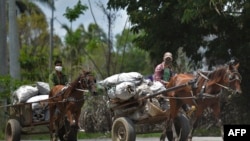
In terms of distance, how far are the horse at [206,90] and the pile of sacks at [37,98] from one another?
3.46 metres

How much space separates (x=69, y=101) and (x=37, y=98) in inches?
60.7

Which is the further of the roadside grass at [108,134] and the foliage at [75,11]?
the foliage at [75,11]

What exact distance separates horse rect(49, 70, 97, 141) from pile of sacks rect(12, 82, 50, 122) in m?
0.38

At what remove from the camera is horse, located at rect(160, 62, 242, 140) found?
12.2 metres

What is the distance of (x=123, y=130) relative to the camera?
12.6 metres

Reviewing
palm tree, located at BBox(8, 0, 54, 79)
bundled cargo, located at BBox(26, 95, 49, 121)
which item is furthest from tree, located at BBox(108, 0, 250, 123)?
bundled cargo, located at BBox(26, 95, 49, 121)

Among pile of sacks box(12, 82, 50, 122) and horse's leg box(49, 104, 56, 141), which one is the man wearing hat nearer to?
horse's leg box(49, 104, 56, 141)

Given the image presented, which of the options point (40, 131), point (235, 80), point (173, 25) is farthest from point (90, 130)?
point (235, 80)

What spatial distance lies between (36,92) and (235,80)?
224 inches

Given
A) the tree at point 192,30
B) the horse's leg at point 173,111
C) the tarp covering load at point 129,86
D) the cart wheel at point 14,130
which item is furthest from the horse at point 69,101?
the tree at point 192,30

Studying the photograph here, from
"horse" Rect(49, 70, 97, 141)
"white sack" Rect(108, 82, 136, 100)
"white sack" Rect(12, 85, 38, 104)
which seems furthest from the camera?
→ "white sack" Rect(12, 85, 38, 104)

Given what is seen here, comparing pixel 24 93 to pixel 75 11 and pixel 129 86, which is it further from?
pixel 75 11

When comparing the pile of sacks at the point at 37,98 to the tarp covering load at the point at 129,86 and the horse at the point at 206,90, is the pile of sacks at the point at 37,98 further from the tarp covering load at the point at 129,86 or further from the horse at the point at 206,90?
the horse at the point at 206,90

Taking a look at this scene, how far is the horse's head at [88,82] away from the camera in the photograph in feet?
44.0
